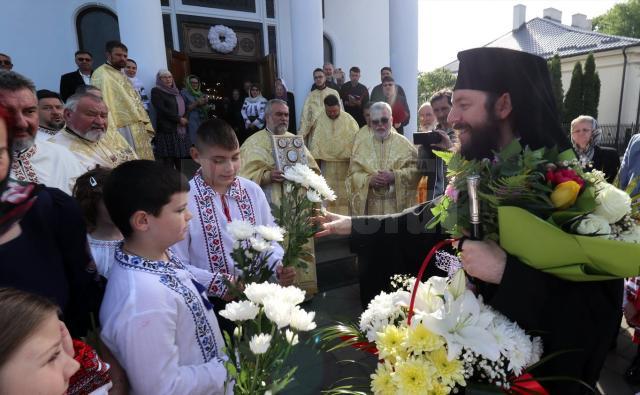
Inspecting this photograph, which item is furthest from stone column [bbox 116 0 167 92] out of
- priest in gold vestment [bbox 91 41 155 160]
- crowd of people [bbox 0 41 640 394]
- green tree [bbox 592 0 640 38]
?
green tree [bbox 592 0 640 38]

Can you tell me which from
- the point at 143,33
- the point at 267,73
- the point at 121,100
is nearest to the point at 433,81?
the point at 267,73

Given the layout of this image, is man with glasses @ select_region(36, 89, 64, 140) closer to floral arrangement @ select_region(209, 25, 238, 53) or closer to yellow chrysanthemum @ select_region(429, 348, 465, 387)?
yellow chrysanthemum @ select_region(429, 348, 465, 387)

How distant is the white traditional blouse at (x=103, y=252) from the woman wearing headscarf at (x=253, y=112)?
6450 mm

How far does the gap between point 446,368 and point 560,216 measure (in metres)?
0.61

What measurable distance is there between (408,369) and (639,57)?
113 feet

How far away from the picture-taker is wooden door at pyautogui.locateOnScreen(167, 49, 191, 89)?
8.88 metres

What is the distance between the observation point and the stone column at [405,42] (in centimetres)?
924

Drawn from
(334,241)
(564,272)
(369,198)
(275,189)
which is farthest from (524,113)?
(334,241)

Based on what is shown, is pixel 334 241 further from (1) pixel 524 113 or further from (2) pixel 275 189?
(1) pixel 524 113

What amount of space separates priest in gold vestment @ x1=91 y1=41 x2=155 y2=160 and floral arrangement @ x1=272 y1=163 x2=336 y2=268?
3.98 m

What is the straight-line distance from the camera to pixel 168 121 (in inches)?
249

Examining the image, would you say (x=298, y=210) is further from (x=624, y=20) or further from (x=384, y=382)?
(x=624, y=20)

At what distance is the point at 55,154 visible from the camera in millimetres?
2676

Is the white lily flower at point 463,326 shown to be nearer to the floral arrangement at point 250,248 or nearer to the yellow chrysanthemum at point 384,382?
the yellow chrysanthemum at point 384,382
